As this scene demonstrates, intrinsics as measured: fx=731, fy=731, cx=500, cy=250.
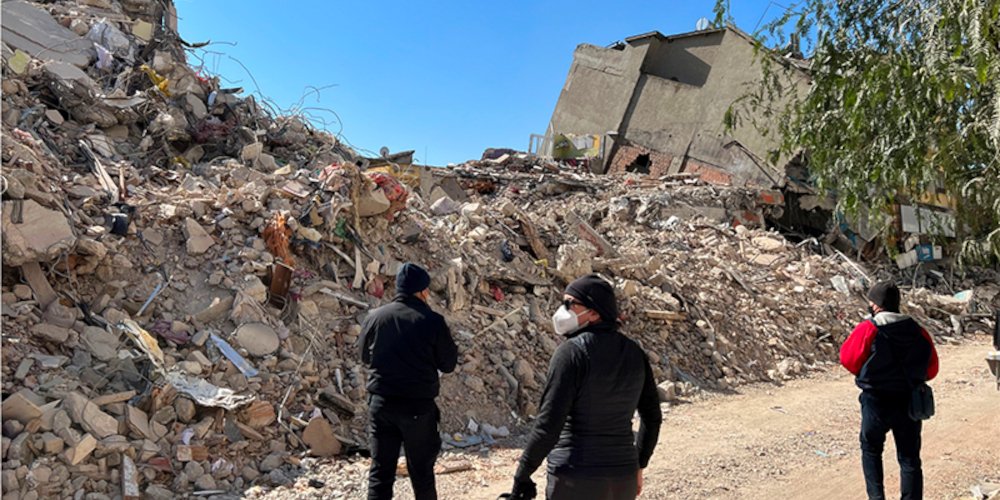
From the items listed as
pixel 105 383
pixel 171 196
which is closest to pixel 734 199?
pixel 171 196

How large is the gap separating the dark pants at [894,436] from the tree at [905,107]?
1.50m

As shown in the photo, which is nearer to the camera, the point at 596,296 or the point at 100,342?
the point at 596,296

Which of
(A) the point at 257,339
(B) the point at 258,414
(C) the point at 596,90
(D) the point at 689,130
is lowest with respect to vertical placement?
(B) the point at 258,414

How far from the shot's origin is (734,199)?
58.1 ft

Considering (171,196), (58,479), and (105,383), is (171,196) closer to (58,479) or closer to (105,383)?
(105,383)

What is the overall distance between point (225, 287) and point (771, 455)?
16.3 feet

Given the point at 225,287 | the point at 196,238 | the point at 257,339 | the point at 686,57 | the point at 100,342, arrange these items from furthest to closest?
the point at 686,57, the point at 196,238, the point at 225,287, the point at 257,339, the point at 100,342

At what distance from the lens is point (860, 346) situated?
14.3 ft

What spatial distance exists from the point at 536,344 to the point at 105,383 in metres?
4.37

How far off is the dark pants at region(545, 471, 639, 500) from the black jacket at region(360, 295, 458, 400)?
129 centimetres

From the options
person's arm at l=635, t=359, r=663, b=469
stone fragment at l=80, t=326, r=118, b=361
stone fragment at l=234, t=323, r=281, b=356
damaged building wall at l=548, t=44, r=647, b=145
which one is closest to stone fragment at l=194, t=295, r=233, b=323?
stone fragment at l=234, t=323, r=281, b=356

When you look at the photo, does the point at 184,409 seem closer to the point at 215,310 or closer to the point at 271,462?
the point at 271,462

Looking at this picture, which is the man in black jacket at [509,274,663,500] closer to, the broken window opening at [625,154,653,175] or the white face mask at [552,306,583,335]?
the white face mask at [552,306,583,335]

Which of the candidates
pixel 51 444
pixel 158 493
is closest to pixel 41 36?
pixel 51 444
